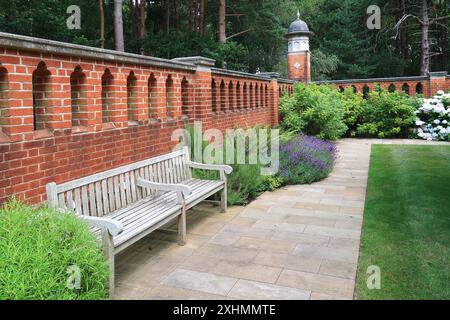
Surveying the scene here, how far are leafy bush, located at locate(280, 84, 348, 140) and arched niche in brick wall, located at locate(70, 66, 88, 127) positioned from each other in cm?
774

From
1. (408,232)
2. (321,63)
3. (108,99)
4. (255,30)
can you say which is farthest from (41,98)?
(321,63)

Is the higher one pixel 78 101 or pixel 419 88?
pixel 419 88

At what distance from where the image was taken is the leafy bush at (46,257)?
2.44m

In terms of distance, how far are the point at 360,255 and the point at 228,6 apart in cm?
2319

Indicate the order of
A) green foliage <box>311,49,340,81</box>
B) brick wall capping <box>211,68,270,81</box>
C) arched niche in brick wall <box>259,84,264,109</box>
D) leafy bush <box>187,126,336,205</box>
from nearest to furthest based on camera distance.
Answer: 1. leafy bush <box>187,126,336,205</box>
2. brick wall capping <box>211,68,270,81</box>
3. arched niche in brick wall <box>259,84,264,109</box>
4. green foliage <box>311,49,340,81</box>

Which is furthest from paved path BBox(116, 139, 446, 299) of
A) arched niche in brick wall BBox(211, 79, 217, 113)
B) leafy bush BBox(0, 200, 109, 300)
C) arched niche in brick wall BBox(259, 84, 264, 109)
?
arched niche in brick wall BBox(259, 84, 264, 109)

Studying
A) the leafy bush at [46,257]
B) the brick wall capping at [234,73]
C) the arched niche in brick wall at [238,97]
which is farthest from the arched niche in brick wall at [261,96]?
the leafy bush at [46,257]

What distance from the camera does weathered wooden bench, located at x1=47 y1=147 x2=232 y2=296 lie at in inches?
131

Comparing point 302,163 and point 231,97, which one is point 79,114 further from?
point 231,97

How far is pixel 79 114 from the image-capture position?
14.6ft

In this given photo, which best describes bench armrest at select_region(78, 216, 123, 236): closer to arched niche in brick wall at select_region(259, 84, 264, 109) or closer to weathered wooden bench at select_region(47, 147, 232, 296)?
weathered wooden bench at select_region(47, 147, 232, 296)

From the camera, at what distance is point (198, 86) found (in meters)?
6.99

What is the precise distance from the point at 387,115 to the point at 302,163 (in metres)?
7.08
